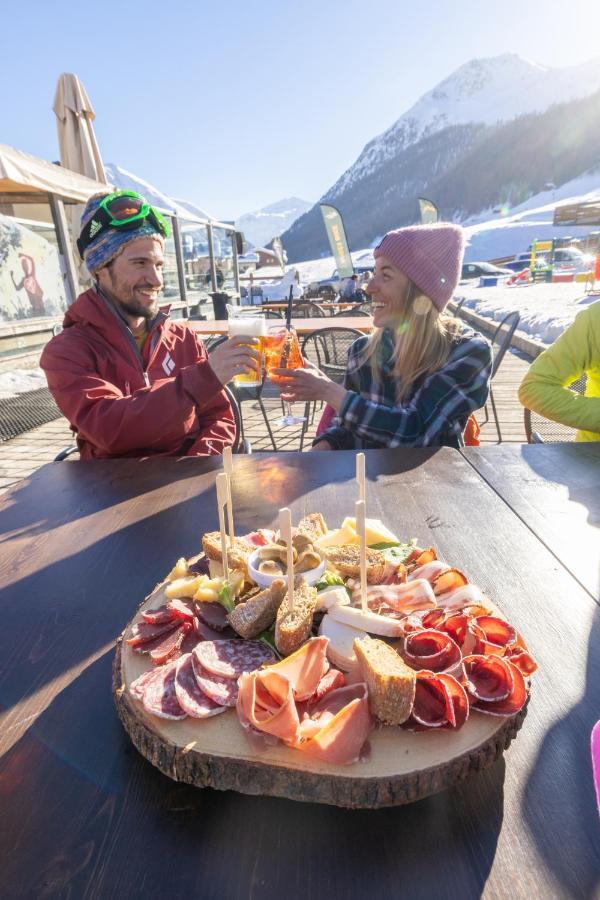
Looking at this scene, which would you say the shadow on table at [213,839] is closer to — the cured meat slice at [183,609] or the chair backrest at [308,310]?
the cured meat slice at [183,609]

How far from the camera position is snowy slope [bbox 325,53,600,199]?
113250mm

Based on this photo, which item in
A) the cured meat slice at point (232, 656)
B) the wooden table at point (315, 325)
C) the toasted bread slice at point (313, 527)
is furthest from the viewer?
the wooden table at point (315, 325)

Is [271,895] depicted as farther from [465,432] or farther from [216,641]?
[465,432]

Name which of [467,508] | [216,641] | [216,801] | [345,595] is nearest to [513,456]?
[467,508]

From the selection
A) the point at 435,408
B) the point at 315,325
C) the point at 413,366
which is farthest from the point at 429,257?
the point at 315,325

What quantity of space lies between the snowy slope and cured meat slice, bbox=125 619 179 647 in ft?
433

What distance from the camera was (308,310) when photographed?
9.21 metres

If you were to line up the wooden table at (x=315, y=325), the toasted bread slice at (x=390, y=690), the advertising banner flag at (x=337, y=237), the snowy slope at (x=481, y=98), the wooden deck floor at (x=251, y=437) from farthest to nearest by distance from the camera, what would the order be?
the snowy slope at (x=481, y=98)
the advertising banner flag at (x=337, y=237)
the wooden table at (x=315, y=325)
the wooden deck floor at (x=251, y=437)
the toasted bread slice at (x=390, y=690)

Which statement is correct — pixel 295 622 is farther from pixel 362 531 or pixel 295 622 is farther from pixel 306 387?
pixel 306 387

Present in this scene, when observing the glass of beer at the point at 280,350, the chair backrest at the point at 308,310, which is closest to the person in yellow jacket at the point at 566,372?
the glass of beer at the point at 280,350

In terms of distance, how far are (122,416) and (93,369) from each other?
332mm

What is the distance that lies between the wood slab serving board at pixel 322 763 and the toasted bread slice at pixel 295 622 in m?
0.13

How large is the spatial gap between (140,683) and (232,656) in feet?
0.47

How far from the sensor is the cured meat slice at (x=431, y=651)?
0.79m
